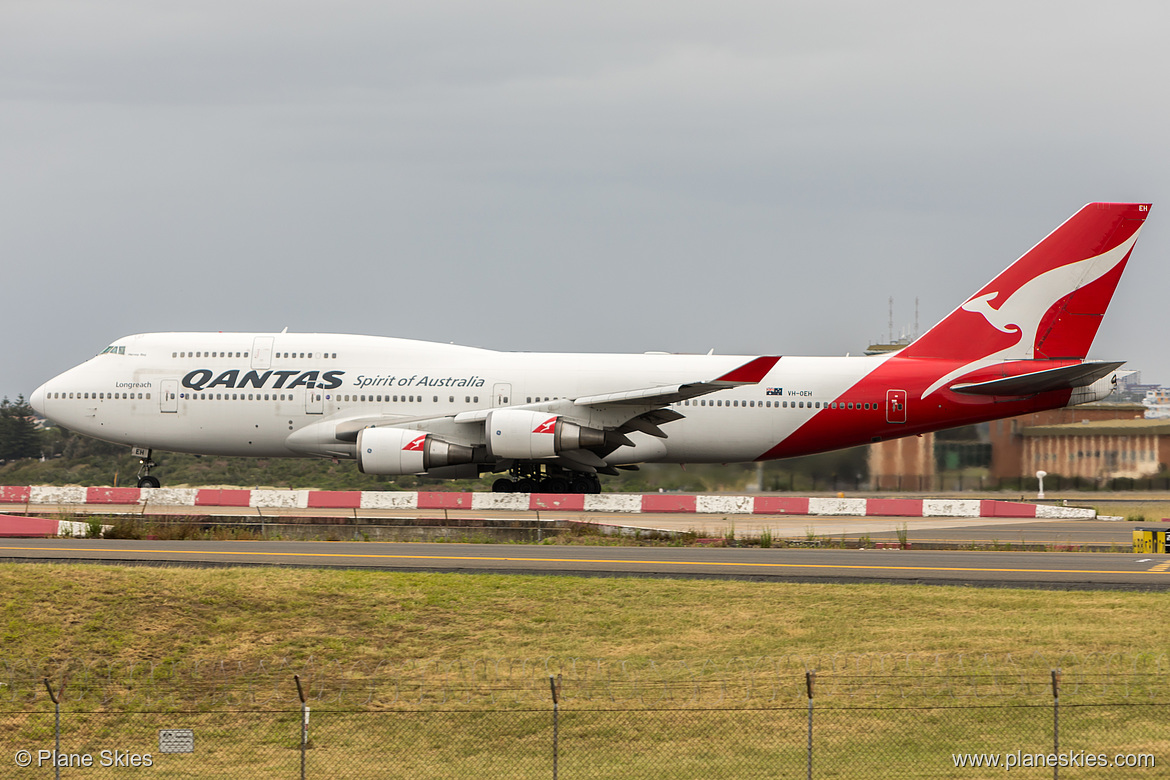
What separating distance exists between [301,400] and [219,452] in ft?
11.7

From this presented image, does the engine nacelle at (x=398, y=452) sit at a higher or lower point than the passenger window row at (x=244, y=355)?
lower

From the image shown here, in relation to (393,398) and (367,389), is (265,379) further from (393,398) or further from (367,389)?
(393,398)

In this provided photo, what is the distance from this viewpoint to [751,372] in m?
30.5

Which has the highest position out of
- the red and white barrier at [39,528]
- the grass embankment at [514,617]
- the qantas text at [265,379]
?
the qantas text at [265,379]

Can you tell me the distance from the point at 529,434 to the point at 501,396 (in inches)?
114

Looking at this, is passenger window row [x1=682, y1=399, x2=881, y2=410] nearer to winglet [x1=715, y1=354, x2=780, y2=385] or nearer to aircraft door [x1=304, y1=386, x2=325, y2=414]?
winglet [x1=715, y1=354, x2=780, y2=385]

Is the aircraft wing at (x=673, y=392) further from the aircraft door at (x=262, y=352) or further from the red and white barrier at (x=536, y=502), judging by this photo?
the aircraft door at (x=262, y=352)

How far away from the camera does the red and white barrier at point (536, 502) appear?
108ft

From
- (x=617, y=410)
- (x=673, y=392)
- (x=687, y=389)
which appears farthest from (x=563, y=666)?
(x=617, y=410)

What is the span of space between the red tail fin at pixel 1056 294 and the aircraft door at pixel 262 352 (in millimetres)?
20622

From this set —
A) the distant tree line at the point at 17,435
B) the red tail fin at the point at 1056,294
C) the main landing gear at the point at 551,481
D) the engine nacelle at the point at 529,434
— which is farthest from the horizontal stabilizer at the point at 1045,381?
the distant tree line at the point at 17,435

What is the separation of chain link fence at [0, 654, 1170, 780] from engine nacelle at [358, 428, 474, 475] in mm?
15542

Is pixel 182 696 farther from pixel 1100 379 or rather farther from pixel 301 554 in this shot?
pixel 1100 379

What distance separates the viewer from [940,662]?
51.8 feet
